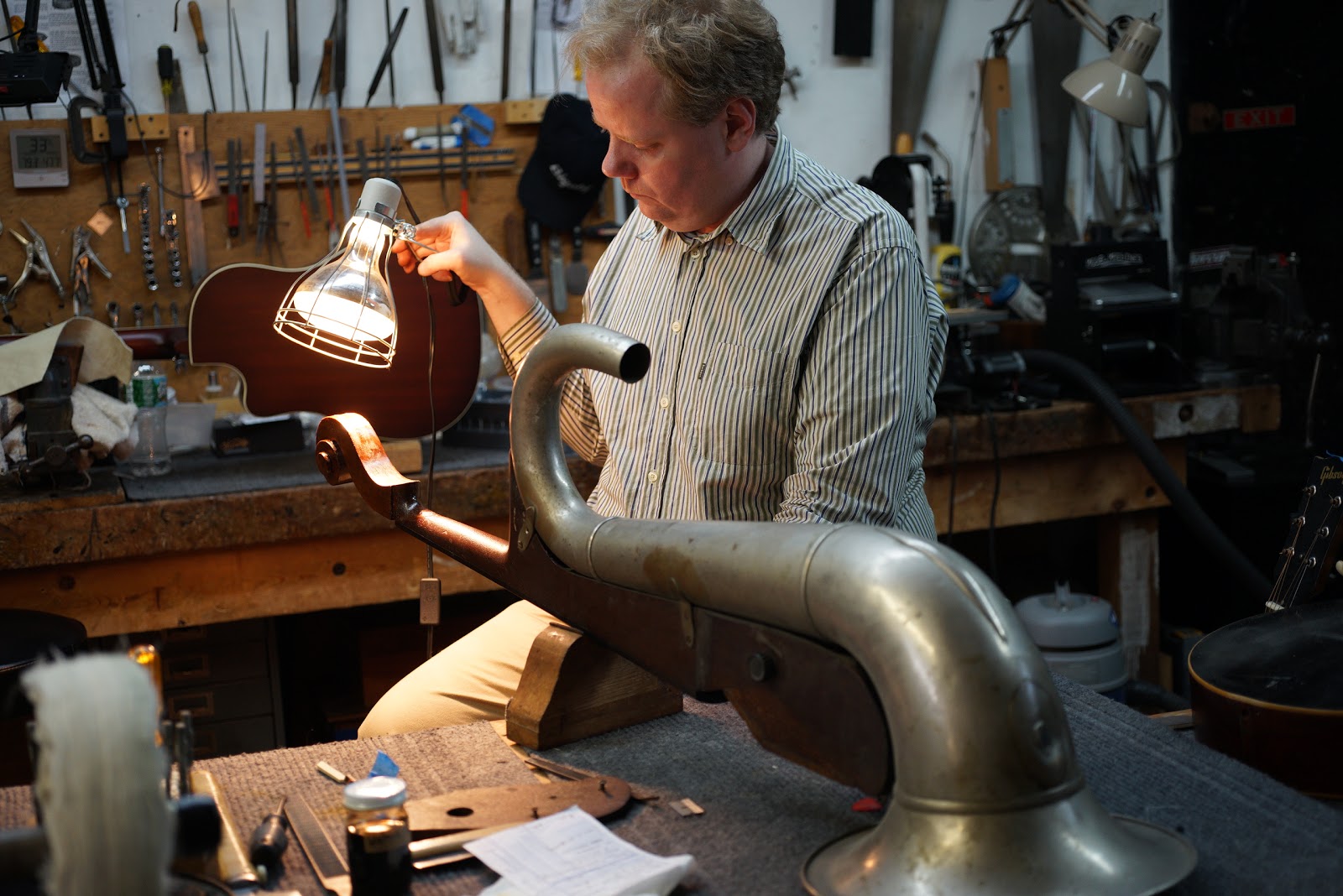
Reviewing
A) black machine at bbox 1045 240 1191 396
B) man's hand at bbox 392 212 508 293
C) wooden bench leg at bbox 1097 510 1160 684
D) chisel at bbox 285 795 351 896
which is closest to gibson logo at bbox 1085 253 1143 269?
black machine at bbox 1045 240 1191 396

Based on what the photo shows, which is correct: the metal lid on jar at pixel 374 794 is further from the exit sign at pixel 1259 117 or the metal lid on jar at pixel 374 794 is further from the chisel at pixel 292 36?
the exit sign at pixel 1259 117

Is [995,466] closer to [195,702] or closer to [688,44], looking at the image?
[688,44]

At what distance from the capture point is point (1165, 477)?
304 cm

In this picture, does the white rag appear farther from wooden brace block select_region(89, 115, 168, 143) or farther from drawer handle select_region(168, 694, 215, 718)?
wooden brace block select_region(89, 115, 168, 143)

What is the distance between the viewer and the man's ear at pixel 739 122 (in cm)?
173

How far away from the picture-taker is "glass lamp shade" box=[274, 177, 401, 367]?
1526mm

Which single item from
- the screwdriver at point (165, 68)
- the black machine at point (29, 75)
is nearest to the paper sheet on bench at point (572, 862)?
the black machine at point (29, 75)

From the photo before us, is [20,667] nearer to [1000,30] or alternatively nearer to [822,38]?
[822,38]

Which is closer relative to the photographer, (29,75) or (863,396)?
(863,396)

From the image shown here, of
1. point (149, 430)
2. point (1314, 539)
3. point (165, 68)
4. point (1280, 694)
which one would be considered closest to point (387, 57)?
point (165, 68)

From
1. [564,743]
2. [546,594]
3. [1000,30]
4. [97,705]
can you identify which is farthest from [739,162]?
[1000,30]

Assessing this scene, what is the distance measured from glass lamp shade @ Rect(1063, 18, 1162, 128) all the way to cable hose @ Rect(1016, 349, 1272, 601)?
636 mm

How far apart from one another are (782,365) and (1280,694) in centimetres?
→ 72

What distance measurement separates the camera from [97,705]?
74 cm
